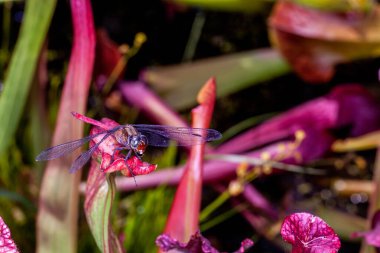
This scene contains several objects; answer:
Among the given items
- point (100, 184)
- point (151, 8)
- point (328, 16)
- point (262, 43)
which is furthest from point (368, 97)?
point (100, 184)

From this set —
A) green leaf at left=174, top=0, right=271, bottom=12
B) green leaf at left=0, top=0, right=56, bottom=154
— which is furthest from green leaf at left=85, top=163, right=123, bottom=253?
green leaf at left=174, top=0, right=271, bottom=12

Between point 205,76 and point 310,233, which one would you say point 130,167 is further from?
point 205,76

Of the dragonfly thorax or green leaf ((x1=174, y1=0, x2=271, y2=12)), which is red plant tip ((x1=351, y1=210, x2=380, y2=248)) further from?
green leaf ((x1=174, y1=0, x2=271, y2=12))

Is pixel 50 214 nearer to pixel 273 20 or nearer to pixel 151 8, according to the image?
pixel 273 20

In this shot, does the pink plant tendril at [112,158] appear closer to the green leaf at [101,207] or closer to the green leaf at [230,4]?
the green leaf at [101,207]

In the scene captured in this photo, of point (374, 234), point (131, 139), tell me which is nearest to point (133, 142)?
point (131, 139)

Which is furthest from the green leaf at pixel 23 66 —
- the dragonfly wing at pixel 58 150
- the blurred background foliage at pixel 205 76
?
the dragonfly wing at pixel 58 150
